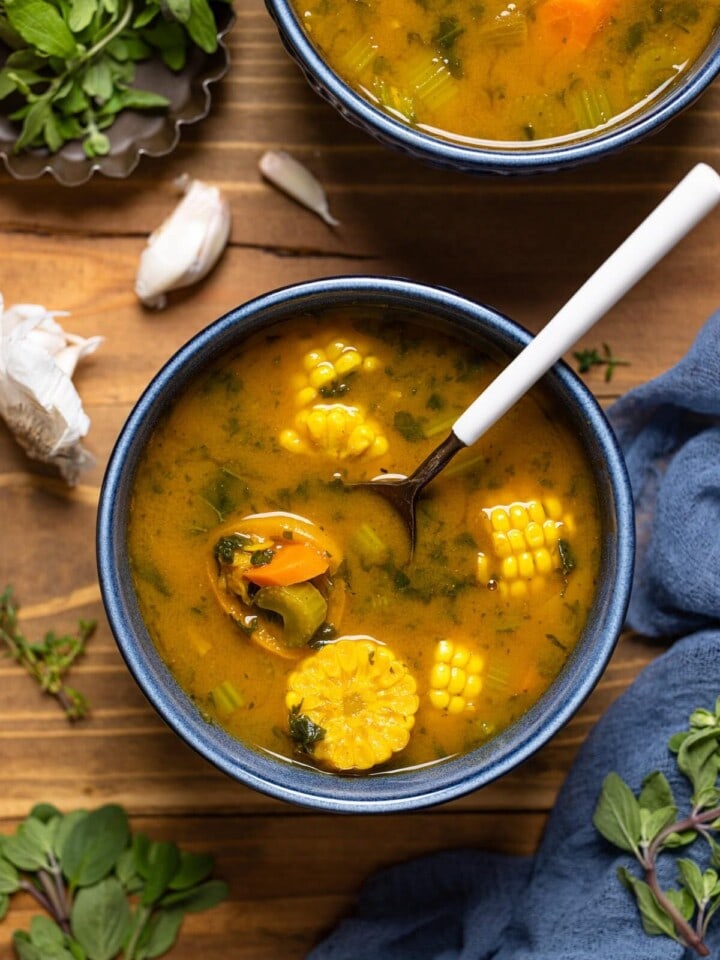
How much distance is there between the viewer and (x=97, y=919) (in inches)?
88.9

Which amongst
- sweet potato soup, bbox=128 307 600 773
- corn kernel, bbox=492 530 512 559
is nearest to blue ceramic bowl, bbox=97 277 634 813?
sweet potato soup, bbox=128 307 600 773

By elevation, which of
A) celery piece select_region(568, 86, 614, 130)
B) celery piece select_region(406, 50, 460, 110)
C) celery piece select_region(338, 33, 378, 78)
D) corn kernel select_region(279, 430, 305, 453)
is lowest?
corn kernel select_region(279, 430, 305, 453)

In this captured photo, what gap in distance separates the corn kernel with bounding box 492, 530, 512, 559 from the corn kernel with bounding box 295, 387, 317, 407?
38 centimetres

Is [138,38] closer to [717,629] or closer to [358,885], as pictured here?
[717,629]

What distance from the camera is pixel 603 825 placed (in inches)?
83.1

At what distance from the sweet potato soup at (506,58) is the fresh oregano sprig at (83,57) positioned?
297 millimetres

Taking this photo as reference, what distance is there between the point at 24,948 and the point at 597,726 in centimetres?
115

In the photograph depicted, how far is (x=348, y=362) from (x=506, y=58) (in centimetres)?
56

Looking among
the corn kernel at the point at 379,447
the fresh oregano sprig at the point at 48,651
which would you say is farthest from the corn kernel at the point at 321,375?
the fresh oregano sprig at the point at 48,651

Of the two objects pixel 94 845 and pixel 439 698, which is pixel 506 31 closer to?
pixel 439 698

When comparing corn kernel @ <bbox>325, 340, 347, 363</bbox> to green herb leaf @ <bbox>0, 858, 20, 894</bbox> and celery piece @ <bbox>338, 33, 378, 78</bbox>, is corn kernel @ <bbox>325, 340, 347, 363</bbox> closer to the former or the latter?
celery piece @ <bbox>338, 33, 378, 78</bbox>

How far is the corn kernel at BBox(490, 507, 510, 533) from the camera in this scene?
78.1 inches

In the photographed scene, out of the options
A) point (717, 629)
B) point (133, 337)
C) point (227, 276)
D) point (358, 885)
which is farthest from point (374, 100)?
point (358, 885)

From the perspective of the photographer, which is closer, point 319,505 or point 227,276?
point 319,505
